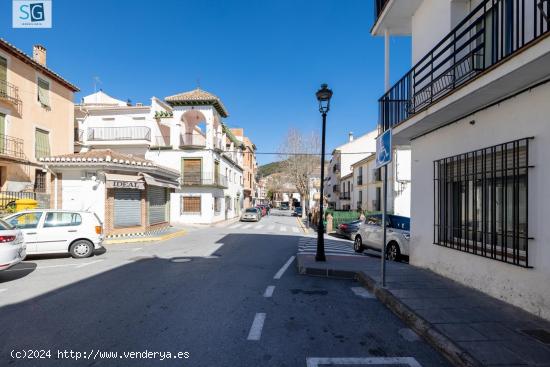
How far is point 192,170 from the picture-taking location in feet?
86.1

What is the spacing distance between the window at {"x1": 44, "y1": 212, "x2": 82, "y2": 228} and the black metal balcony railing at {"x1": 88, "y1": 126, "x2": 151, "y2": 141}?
17474 mm

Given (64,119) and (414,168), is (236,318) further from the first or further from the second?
(64,119)

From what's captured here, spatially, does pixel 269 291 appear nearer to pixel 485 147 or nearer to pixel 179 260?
pixel 179 260

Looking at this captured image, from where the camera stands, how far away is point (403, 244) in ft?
30.0

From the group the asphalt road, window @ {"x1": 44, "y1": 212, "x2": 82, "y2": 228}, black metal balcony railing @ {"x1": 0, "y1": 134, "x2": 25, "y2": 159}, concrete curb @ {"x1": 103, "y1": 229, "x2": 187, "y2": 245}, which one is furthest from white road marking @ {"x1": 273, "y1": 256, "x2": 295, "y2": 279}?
black metal balcony railing @ {"x1": 0, "y1": 134, "x2": 25, "y2": 159}

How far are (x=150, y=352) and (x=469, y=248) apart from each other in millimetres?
5503

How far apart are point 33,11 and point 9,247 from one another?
932cm

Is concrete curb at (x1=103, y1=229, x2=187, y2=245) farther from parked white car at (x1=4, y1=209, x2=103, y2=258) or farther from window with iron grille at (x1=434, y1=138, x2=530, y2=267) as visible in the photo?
window with iron grille at (x1=434, y1=138, x2=530, y2=267)

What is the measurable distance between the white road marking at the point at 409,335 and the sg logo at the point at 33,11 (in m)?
14.4

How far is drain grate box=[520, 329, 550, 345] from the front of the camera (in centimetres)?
332

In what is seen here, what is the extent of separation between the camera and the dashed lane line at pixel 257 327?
12.1 feet

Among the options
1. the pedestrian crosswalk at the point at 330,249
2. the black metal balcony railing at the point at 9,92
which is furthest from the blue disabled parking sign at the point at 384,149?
the black metal balcony railing at the point at 9,92

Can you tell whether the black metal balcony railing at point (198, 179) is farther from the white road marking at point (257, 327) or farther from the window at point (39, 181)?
the white road marking at point (257, 327)

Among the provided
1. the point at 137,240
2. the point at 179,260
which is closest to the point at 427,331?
the point at 179,260
